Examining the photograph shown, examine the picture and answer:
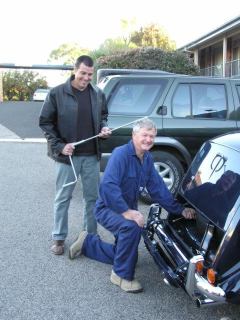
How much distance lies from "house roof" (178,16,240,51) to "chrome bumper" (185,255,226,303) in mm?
18261

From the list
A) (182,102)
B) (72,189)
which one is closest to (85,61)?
(72,189)

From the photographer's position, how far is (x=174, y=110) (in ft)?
22.6

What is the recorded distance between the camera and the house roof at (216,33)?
20.6 m

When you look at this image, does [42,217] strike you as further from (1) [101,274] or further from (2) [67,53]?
(2) [67,53]

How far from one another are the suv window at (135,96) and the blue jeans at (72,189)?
1.90 m

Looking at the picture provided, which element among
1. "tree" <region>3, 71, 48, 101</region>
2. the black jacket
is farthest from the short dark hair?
"tree" <region>3, 71, 48, 101</region>

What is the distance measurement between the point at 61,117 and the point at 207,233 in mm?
1856

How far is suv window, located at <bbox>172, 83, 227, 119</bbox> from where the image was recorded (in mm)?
6918

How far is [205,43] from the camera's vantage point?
26.0 m

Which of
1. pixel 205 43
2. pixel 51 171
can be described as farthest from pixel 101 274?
pixel 205 43

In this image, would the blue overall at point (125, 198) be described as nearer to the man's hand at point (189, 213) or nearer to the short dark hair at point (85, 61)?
the man's hand at point (189, 213)

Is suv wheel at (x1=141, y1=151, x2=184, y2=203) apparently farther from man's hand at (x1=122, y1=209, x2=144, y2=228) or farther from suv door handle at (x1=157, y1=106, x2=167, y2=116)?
man's hand at (x1=122, y1=209, x2=144, y2=228)

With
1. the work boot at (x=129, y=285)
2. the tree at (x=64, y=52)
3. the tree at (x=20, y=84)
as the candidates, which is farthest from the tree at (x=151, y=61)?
the tree at (x=64, y=52)

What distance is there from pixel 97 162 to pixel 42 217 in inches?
63.1
